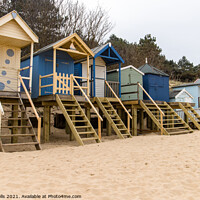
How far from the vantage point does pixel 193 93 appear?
2580cm

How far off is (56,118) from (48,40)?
34.9 feet

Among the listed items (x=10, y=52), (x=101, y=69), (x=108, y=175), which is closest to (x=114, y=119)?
(x=101, y=69)

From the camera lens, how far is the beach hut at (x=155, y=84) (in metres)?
16.6

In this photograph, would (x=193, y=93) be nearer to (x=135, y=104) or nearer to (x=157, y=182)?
(x=135, y=104)

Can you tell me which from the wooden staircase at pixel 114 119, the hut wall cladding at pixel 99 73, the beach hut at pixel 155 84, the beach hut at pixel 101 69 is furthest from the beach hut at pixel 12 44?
the beach hut at pixel 155 84

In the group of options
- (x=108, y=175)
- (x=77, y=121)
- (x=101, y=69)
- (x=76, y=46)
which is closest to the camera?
(x=108, y=175)

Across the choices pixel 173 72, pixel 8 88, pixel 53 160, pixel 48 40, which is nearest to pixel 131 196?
pixel 53 160

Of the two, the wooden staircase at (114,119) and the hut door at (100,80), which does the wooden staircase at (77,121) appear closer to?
the wooden staircase at (114,119)

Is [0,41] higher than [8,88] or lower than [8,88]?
higher

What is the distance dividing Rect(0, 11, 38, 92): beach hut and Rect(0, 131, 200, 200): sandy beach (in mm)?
5199

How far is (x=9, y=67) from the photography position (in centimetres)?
1071

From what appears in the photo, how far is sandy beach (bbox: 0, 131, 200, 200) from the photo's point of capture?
358 cm

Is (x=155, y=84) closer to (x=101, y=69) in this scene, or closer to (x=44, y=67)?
(x=101, y=69)

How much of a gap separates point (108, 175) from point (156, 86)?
13382 millimetres
